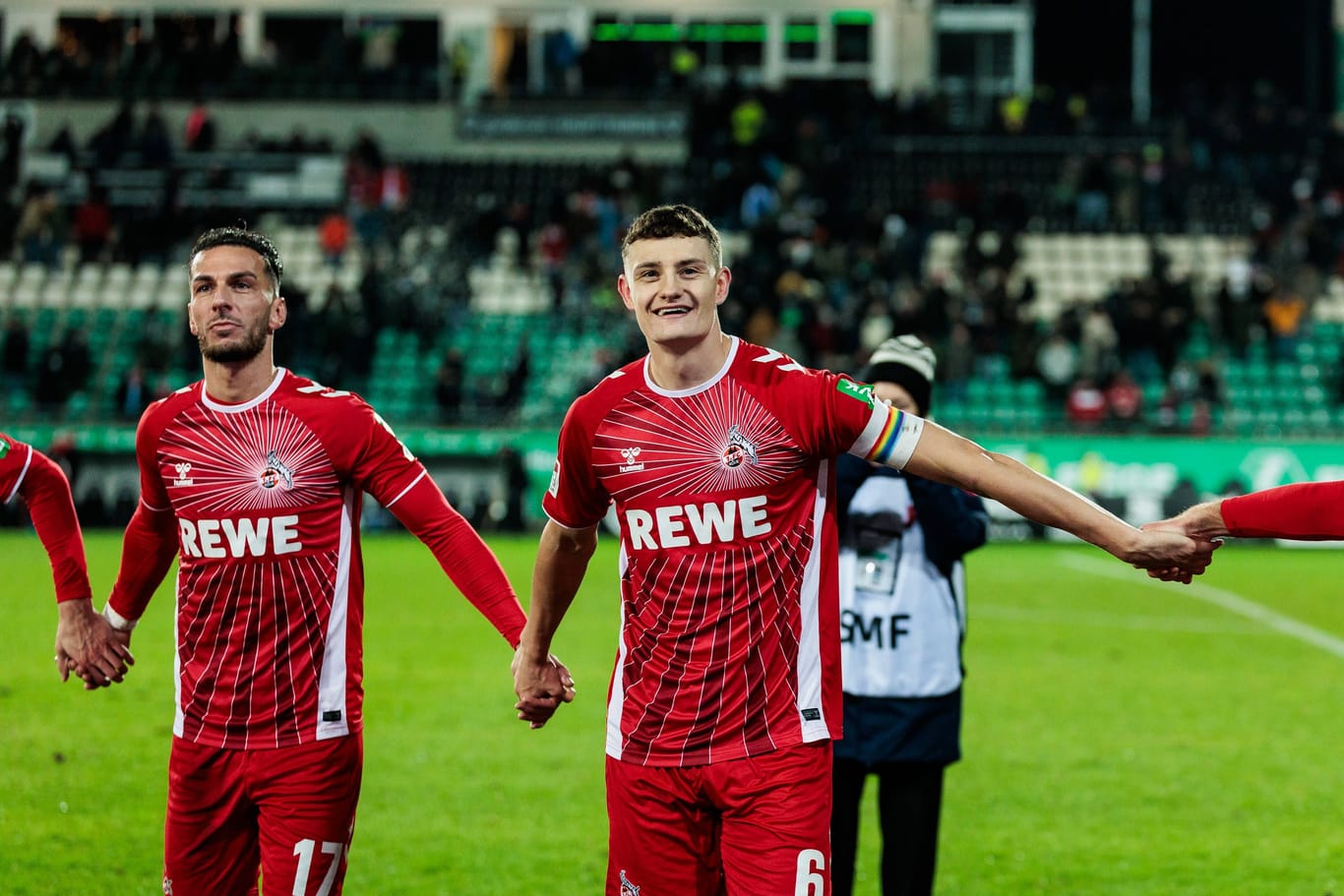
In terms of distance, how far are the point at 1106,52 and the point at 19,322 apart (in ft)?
91.8

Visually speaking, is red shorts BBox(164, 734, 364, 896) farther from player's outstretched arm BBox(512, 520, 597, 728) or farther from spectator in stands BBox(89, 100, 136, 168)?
spectator in stands BBox(89, 100, 136, 168)

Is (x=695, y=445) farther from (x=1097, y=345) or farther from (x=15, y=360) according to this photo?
(x=15, y=360)

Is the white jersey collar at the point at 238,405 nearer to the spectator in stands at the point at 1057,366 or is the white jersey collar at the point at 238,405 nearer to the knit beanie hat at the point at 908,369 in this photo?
the knit beanie hat at the point at 908,369

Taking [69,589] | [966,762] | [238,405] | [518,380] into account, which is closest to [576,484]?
[238,405]

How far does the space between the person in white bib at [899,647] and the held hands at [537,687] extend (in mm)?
1213

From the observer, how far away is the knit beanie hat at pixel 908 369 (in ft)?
19.8

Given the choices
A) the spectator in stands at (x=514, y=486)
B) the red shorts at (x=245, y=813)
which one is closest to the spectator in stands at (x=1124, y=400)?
the spectator in stands at (x=514, y=486)

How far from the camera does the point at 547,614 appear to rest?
16.5 feet

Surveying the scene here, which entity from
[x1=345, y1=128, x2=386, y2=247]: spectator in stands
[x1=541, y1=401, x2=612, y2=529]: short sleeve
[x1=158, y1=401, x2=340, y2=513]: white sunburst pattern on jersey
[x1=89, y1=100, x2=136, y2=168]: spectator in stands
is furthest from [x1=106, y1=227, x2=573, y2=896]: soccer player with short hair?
[x1=89, y1=100, x2=136, y2=168]: spectator in stands

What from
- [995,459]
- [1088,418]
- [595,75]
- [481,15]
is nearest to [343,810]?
[995,459]

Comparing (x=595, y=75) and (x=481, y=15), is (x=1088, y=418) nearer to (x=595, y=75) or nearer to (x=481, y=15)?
(x=595, y=75)

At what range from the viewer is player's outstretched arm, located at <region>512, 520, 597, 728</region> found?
16.3 ft

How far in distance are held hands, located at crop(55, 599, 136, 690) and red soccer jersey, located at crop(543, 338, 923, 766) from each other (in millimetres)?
1803

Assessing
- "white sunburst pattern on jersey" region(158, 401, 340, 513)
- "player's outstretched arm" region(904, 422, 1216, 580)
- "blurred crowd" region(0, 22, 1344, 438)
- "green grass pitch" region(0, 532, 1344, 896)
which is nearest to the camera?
"player's outstretched arm" region(904, 422, 1216, 580)
